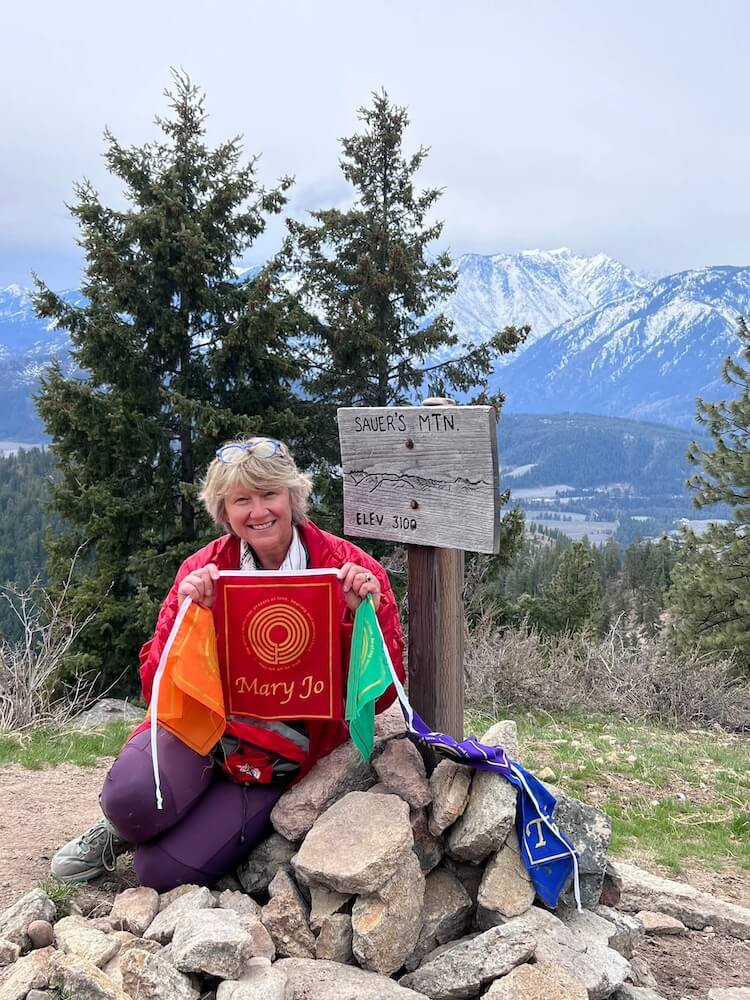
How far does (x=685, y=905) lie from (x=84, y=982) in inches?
109

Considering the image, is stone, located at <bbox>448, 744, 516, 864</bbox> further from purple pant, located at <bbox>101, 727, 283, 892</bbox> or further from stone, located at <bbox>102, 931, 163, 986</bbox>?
stone, located at <bbox>102, 931, 163, 986</bbox>

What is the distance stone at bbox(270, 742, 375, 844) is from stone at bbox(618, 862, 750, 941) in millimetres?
1465

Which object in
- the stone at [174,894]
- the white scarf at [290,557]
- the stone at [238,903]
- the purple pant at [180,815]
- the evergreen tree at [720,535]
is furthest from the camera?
the evergreen tree at [720,535]

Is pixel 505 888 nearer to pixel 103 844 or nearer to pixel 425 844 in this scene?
pixel 425 844

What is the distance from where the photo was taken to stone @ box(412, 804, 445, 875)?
322 cm

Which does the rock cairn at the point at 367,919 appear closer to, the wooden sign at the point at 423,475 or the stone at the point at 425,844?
the stone at the point at 425,844

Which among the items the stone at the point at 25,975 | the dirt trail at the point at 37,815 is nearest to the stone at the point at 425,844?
the stone at the point at 25,975

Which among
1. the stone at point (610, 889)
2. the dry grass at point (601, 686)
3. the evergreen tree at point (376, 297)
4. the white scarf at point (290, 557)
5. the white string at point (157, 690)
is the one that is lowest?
the dry grass at point (601, 686)

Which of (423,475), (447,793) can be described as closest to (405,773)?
(447,793)

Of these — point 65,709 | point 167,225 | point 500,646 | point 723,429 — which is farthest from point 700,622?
point 65,709

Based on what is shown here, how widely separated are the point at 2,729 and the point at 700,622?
20.4 m

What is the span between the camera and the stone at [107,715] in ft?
26.6

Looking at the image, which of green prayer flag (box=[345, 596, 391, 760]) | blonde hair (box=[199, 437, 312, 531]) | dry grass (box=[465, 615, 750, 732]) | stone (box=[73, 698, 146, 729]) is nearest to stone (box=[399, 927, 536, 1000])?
green prayer flag (box=[345, 596, 391, 760])

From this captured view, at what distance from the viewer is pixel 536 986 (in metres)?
2.56
